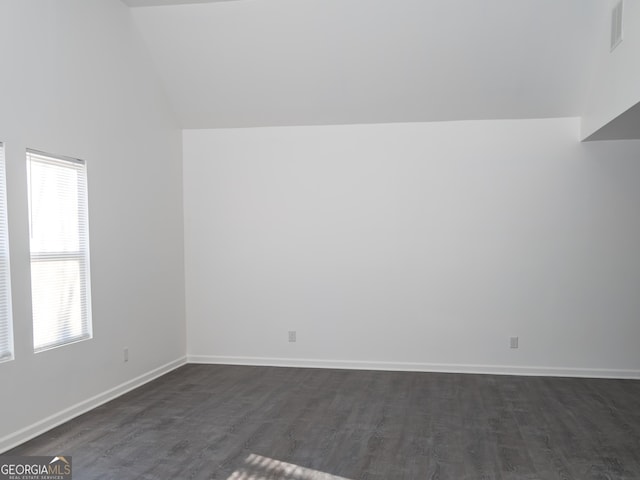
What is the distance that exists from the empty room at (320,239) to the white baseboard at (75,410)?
0.03 metres

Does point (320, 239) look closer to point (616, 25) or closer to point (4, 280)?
point (4, 280)

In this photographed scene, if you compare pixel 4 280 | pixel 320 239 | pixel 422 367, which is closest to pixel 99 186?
pixel 4 280

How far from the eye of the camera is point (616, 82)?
453cm

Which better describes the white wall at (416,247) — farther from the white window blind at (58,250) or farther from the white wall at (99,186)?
the white window blind at (58,250)

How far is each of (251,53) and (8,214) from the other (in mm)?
2733

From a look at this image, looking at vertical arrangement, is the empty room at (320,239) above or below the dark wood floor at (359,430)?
above

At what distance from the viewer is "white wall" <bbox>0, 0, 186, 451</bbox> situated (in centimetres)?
375

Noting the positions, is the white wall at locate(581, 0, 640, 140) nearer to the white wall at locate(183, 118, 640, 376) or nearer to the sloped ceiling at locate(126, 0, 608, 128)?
the sloped ceiling at locate(126, 0, 608, 128)

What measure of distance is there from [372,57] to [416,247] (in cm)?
198

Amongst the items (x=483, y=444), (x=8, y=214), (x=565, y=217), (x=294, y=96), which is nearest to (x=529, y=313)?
(x=565, y=217)

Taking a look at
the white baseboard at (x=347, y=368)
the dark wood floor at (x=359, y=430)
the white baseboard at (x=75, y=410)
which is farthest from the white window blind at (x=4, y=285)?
the white baseboard at (x=347, y=368)

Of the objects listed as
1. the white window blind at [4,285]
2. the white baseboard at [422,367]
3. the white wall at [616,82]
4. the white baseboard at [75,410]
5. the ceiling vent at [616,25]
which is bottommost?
the white baseboard at [422,367]

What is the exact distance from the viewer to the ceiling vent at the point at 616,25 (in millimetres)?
4377

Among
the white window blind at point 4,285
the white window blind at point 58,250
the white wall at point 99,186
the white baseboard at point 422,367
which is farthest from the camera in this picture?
the white baseboard at point 422,367
